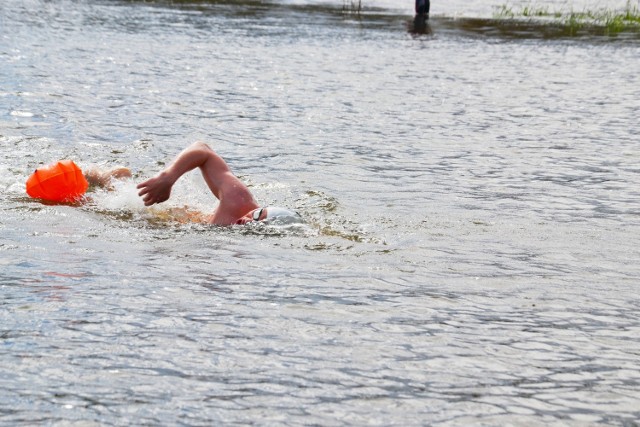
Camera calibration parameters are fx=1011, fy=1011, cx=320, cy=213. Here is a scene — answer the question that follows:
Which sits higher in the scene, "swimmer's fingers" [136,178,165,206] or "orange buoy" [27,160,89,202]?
"swimmer's fingers" [136,178,165,206]

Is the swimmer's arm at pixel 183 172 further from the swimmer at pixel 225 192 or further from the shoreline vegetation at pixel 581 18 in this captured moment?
the shoreline vegetation at pixel 581 18

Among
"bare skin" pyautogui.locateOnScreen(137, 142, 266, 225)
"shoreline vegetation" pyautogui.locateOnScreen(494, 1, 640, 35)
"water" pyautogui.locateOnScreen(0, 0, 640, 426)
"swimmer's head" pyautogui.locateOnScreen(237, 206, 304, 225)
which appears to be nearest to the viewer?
"water" pyautogui.locateOnScreen(0, 0, 640, 426)

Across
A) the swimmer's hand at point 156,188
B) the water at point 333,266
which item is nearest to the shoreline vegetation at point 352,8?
the water at point 333,266

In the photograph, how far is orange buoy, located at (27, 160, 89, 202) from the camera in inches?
359

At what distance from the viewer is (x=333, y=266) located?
7633 mm

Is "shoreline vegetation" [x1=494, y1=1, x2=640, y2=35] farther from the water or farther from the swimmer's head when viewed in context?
the swimmer's head

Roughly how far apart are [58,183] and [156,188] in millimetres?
1526

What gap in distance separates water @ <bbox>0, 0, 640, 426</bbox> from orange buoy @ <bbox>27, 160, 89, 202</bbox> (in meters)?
0.13

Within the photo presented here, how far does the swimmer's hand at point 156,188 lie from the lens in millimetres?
8031

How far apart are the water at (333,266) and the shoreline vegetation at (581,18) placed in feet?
50.9

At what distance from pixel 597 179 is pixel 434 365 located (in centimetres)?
681

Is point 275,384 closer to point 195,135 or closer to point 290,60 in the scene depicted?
point 195,135

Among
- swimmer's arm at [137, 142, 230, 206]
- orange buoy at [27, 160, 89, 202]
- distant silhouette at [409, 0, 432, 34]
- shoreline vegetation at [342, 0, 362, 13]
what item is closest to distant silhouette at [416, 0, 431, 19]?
distant silhouette at [409, 0, 432, 34]

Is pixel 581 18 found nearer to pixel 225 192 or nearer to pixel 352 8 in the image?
pixel 352 8
